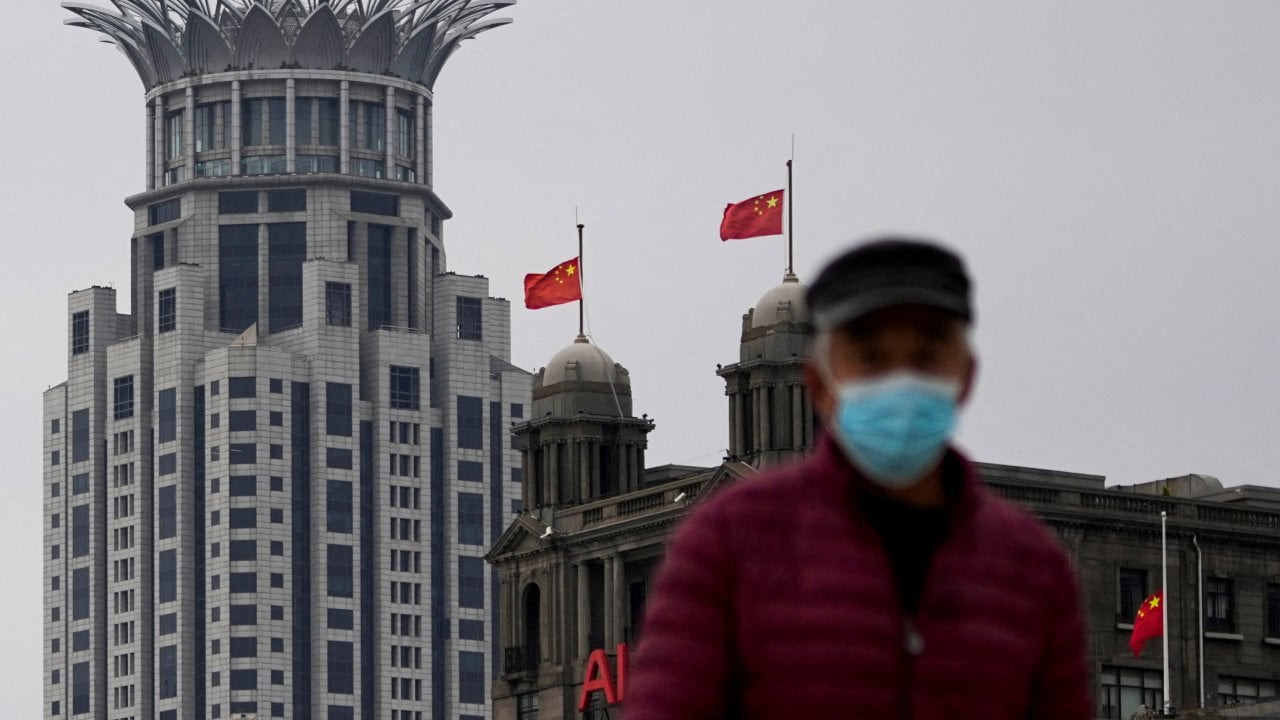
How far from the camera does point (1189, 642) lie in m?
122

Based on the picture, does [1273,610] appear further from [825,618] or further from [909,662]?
[825,618]

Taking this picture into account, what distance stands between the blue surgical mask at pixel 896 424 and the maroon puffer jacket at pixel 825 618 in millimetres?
242

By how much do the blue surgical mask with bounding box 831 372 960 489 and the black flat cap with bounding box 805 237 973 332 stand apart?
0.78 feet

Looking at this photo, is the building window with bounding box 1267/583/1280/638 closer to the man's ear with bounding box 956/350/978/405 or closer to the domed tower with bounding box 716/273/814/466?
the domed tower with bounding box 716/273/814/466

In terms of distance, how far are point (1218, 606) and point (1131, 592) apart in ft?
13.8

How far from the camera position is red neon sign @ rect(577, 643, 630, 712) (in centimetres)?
13050

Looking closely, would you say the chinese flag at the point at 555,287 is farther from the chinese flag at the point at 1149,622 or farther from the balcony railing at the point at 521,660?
the chinese flag at the point at 1149,622

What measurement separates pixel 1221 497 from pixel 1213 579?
11.4 meters

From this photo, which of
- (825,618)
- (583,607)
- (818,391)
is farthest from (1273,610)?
(825,618)

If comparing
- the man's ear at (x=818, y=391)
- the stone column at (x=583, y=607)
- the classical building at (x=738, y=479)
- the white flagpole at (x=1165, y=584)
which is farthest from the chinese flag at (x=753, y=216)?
the man's ear at (x=818, y=391)

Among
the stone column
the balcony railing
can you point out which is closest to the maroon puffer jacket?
the stone column

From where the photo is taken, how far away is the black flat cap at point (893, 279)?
10289 millimetres

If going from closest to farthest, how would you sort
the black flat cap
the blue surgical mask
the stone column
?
the blue surgical mask, the black flat cap, the stone column

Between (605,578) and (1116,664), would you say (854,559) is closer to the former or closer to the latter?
(1116,664)
